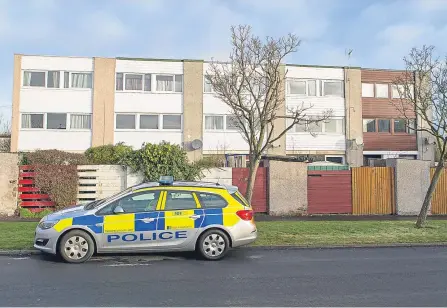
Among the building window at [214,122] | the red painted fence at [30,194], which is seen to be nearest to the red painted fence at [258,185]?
the red painted fence at [30,194]

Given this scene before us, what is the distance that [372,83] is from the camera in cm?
2856

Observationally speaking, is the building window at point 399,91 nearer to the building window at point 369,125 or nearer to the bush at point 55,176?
the building window at point 369,125

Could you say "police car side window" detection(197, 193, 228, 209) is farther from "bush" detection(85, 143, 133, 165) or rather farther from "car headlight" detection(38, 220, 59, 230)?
"bush" detection(85, 143, 133, 165)

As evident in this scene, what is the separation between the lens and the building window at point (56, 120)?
25156 mm

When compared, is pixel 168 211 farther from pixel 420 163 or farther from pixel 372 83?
pixel 372 83

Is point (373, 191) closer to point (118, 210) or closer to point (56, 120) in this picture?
point (118, 210)

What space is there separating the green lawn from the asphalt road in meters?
1.00

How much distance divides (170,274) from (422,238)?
6756 mm

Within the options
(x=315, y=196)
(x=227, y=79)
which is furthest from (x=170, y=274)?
(x=315, y=196)

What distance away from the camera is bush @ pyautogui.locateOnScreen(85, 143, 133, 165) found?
578 inches

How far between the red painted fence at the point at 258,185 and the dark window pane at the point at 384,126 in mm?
16885

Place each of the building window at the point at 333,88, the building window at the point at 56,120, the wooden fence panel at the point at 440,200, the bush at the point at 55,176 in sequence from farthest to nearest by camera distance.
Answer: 1. the building window at the point at 333,88
2. the building window at the point at 56,120
3. the wooden fence panel at the point at 440,200
4. the bush at the point at 55,176

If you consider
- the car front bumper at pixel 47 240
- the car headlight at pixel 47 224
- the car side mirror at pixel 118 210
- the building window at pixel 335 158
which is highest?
the building window at pixel 335 158

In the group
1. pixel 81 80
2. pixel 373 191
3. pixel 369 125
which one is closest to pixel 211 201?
pixel 373 191
